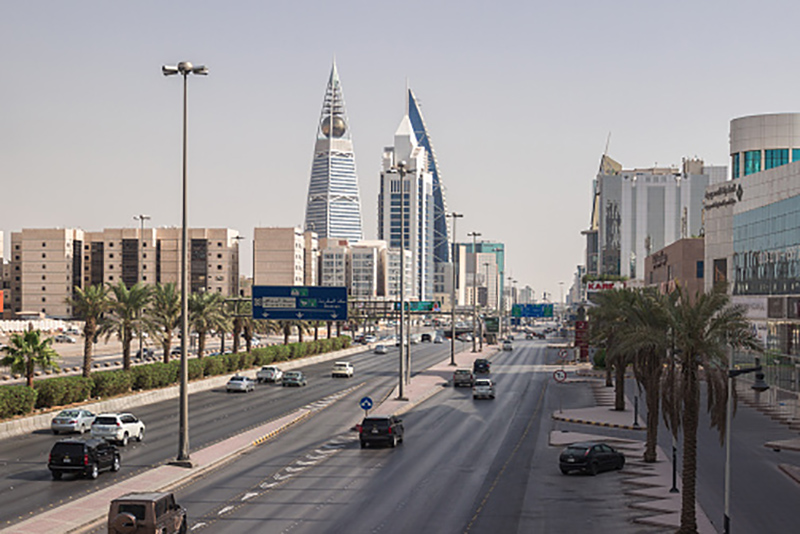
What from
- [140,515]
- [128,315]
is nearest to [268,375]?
[128,315]

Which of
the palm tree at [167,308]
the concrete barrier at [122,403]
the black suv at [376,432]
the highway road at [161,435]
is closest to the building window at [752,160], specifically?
the highway road at [161,435]

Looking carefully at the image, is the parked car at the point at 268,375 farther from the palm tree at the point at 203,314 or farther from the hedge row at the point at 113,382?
the palm tree at the point at 203,314

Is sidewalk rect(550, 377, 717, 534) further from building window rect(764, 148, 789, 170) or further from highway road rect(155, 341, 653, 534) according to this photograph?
building window rect(764, 148, 789, 170)

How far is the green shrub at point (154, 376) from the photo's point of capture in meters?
63.3

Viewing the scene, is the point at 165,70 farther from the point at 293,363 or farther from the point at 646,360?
the point at 293,363

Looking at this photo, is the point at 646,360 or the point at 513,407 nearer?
the point at 646,360

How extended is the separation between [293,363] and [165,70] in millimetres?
65066

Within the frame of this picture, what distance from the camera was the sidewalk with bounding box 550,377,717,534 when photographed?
28.5 metres

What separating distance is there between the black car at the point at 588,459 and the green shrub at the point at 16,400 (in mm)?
27921

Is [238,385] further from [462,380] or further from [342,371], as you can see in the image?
[462,380]

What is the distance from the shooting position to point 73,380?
54.6 metres

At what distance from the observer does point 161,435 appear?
153 feet

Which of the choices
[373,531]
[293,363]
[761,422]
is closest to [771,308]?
[761,422]

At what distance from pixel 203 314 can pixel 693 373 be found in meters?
59.5
